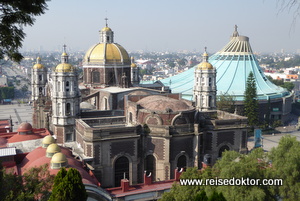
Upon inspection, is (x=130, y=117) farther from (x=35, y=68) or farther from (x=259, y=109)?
(x=259, y=109)

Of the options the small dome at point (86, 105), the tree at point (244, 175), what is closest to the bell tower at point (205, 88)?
the small dome at point (86, 105)

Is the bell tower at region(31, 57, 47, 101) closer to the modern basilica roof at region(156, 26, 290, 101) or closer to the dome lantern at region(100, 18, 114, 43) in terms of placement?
the dome lantern at region(100, 18, 114, 43)

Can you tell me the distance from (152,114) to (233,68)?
125ft

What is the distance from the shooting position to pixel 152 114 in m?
23.7

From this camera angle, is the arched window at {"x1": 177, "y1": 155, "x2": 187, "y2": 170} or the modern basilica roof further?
the modern basilica roof

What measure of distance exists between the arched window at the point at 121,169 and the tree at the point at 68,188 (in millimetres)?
9583

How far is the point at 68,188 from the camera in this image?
42.1ft

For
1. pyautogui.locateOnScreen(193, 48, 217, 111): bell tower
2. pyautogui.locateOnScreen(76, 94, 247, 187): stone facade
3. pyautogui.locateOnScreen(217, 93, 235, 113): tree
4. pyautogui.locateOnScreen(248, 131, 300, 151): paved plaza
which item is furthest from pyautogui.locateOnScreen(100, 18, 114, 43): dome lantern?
pyautogui.locateOnScreen(248, 131, 300, 151): paved plaza

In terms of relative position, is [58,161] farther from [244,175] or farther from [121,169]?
[244,175]

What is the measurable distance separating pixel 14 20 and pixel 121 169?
16.4m

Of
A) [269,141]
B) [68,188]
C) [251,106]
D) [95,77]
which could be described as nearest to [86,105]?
[95,77]

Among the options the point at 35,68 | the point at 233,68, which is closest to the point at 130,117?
the point at 35,68

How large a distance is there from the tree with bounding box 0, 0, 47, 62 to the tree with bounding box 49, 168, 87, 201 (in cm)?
591

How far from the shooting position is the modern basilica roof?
2110 inches
